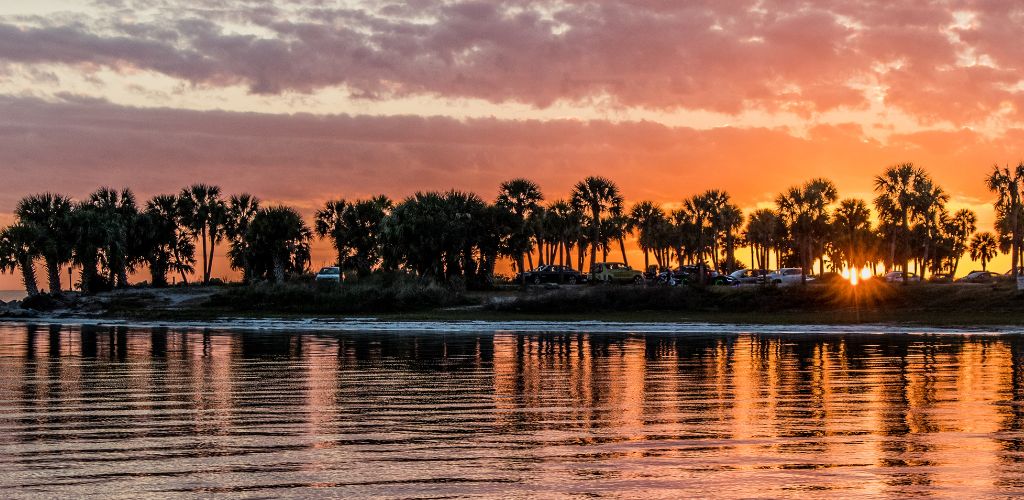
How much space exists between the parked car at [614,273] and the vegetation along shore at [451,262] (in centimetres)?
127

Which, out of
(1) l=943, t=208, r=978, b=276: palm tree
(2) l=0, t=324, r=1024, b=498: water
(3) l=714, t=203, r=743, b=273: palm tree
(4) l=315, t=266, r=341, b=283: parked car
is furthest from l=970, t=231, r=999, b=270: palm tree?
(2) l=0, t=324, r=1024, b=498: water

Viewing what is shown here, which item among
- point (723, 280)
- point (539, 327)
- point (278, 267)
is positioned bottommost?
point (539, 327)

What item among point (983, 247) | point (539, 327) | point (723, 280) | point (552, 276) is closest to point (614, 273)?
point (552, 276)

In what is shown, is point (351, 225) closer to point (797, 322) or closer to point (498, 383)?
point (797, 322)

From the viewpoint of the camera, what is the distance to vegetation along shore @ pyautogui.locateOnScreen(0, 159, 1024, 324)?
→ 58000mm

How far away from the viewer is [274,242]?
84.8m

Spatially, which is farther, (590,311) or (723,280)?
(723,280)

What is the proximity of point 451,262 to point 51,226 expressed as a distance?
33.5 meters

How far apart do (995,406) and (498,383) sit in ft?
26.2

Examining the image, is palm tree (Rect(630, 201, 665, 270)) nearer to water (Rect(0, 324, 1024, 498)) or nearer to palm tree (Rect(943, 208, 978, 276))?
palm tree (Rect(943, 208, 978, 276))

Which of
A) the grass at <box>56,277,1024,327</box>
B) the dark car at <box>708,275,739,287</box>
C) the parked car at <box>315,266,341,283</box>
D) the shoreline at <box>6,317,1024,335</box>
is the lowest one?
the shoreline at <box>6,317,1024,335</box>

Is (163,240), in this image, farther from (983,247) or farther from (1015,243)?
(983,247)

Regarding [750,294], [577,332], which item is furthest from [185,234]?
[577,332]

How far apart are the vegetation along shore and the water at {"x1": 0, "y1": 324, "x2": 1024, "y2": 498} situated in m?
26.9
